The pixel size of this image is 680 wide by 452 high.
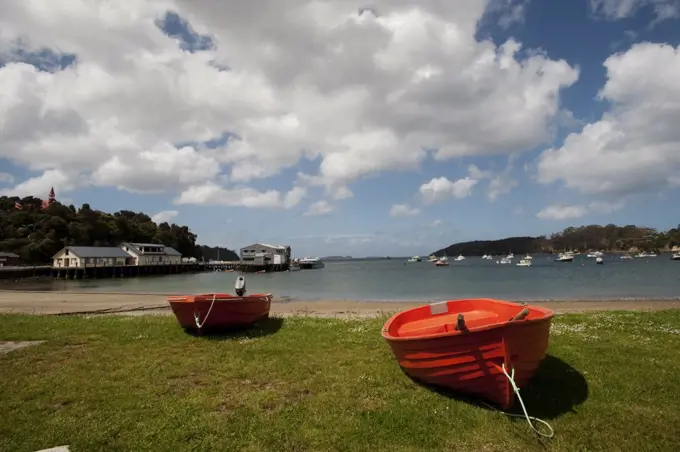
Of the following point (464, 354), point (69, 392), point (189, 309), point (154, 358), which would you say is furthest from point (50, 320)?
point (464, 354)

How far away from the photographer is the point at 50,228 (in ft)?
Result: 298

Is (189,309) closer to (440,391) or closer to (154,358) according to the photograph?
(154,358)

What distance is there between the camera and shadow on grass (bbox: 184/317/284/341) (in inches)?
445

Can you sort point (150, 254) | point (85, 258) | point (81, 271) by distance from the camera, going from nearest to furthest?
1. point (81, 271)
2. point (85, 258)
3. point (150, 254)

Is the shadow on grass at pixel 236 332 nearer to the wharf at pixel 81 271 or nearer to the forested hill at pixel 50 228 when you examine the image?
the wharf at pixel 81 271

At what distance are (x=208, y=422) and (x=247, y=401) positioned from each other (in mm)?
826

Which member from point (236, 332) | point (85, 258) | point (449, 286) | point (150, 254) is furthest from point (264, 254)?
point (236, 332)

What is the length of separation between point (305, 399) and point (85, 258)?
89.7 m

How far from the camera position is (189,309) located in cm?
1130

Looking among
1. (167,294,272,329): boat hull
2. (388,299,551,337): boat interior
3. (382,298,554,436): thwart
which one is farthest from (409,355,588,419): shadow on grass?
(167,294,272,329): boat hull

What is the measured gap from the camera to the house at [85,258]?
81.0 meters

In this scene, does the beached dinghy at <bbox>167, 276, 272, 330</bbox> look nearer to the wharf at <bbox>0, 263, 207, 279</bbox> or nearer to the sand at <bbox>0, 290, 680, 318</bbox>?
the sand at <bbox>0, 290, 680, 318</bbox>

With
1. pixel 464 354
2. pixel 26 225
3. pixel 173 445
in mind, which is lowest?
pixel 173 445

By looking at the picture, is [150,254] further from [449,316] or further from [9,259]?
[449,316]
